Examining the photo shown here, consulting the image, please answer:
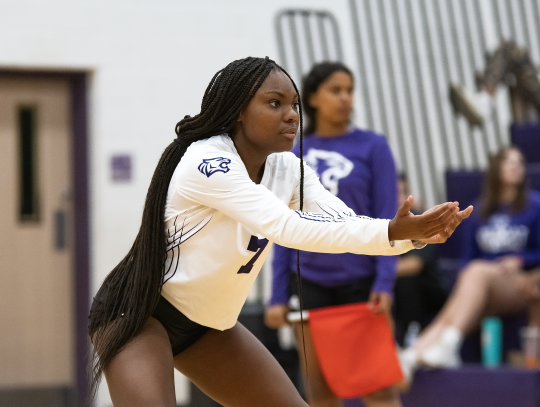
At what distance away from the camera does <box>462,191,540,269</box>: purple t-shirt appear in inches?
205

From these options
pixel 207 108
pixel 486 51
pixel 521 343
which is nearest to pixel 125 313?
pixel 207 108

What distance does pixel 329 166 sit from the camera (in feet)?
11.7

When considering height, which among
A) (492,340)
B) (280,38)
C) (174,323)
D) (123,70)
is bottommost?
(492,340)

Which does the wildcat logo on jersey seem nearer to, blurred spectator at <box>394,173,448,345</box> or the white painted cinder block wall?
blurred spectator at <box>394,173,448,345</box>

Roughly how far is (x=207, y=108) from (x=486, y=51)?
5.38 m

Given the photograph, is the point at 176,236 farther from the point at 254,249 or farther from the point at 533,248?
the point at 533,248

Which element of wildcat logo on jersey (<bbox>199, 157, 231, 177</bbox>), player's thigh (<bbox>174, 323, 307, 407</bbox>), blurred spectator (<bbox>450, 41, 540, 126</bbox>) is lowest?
player's thigh (<bbox>174, 323, 307, 407</bbox>)

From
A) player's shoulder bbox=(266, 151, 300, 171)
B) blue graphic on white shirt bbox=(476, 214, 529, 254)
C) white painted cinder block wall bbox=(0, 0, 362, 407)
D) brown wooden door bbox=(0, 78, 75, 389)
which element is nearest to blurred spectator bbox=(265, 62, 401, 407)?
player's shoulder bbox=(266, 151, 300, 171)

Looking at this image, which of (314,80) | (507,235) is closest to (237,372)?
(314,80)

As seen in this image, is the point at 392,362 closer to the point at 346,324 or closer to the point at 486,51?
the point at 346,324

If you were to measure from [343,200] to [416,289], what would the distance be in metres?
2.01

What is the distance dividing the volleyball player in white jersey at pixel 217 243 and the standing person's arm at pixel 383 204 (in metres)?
1.13

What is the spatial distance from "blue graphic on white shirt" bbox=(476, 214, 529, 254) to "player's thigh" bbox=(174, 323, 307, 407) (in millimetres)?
3094

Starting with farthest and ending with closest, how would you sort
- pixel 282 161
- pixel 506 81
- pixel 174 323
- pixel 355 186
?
pixel 506 81
pixel 355 186
pixel 282 161
pixel 174 323
